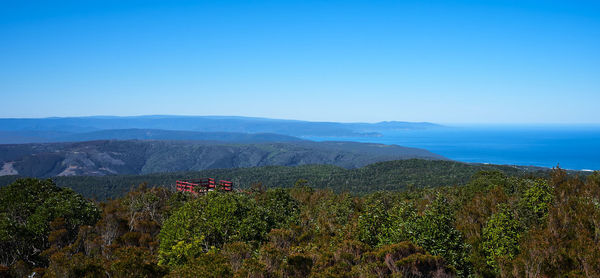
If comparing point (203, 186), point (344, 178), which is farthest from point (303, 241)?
point (344, 178)

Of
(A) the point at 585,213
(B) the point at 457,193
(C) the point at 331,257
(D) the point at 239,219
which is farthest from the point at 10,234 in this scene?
(B) the point at 457,193

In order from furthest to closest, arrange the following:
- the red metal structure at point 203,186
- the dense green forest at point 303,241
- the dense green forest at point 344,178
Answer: the dense green forest at point 344,178, the red metal structure at point 203,186, the dense green forest at point 303,241

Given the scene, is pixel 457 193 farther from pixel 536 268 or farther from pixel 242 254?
pixel 242 254

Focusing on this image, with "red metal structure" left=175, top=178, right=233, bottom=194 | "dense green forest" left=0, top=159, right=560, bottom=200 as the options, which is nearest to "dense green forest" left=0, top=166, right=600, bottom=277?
"red metal structure" left=175, top=178, right=233, bottom=194

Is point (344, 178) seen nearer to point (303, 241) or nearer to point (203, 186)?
point (203, 186)

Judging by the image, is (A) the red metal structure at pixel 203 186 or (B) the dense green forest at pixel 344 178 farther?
(B) the dense green forest at pixel 344 178

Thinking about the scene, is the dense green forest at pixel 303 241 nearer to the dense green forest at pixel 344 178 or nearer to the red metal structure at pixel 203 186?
the red metal structure at pixel 203 186

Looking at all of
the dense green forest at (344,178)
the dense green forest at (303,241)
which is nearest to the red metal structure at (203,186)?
the dense green forest at (303,241)

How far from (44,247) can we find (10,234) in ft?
15.2

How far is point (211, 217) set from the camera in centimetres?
2698

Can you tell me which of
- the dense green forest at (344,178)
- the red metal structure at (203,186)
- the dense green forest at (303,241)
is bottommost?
the dense green forest at (344,178)

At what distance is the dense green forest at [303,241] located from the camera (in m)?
18.1

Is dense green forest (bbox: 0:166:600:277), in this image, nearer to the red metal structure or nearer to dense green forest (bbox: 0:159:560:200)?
the red metal structure

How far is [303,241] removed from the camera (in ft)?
95.2
